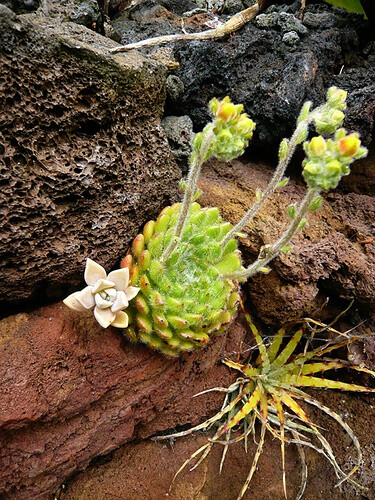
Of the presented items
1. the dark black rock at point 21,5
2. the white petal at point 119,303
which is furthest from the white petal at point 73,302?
the dark black rock at point 21,5

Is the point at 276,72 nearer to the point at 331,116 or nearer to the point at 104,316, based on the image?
the point at 331,116

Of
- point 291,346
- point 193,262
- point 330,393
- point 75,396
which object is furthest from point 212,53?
point 330,393

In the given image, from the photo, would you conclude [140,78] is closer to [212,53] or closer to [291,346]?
[212,53]

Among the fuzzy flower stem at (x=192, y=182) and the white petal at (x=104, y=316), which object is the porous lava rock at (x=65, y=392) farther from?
the fuzzy flower stem at (x=192, y=182)

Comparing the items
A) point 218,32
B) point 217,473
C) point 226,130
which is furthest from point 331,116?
point 217,473

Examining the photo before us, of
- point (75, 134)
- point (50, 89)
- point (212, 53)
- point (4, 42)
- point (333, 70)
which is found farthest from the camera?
point (333, 70)

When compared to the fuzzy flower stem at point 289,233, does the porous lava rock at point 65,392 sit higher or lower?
lower

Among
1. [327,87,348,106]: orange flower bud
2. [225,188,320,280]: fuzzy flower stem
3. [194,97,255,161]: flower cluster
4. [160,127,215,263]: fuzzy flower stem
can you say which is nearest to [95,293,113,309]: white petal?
[160,127,215,263]: fuzzy flower stem
